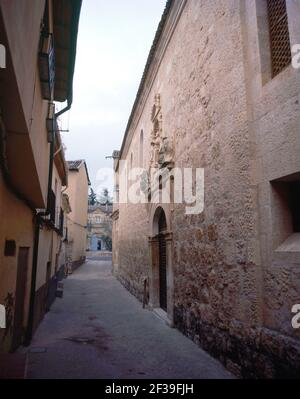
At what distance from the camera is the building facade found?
216cm

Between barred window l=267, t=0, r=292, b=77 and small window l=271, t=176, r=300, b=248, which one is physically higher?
barred window l=267, t=0, r=292, b=77

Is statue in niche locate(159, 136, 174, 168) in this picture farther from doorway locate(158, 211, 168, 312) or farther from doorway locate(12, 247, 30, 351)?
doorway locate(12, 247, 30, 351)

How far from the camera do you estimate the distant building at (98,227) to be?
4781 cm

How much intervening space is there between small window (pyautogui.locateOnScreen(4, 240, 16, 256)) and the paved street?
1452 millimetres

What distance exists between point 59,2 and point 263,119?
3456mm

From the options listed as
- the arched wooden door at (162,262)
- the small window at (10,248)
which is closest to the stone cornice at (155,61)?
the arched wooden door at (162,262)

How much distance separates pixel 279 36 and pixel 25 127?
9.54 ft

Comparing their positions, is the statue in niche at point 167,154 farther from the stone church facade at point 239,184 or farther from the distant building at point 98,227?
the distant building at point 98,227

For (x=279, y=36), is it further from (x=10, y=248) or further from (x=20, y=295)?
(x=20, y=295)

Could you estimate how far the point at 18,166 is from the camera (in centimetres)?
350

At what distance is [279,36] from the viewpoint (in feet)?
11.6

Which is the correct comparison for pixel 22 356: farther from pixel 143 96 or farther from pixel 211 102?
pixel 143 96

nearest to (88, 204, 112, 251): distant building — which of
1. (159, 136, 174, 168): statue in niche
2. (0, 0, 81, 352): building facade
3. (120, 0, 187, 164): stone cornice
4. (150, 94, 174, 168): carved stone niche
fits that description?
(120, 0, 187, 164): stone cornice
